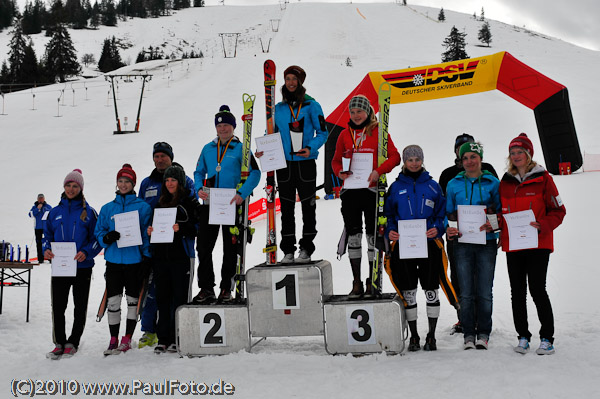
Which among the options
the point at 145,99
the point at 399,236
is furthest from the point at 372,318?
the point at 145,99

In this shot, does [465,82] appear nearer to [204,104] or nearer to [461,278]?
[461,278]

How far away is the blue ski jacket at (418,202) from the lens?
169 inches

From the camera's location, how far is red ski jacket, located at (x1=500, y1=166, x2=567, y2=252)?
4004 mm

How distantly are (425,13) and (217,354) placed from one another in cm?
8760

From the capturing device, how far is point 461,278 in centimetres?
433

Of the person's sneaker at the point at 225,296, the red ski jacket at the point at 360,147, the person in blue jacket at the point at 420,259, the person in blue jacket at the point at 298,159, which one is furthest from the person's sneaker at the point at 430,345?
the person's sneaker at the point at 225,296

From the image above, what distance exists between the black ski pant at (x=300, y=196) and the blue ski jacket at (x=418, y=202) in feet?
2.32

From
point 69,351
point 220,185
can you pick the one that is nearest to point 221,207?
point 220,185

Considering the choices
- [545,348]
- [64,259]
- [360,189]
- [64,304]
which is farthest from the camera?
[64,304]

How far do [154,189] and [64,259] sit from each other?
1.03 m

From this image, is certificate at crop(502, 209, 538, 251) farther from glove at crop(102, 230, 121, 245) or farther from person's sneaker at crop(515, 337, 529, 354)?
glove at crop(102, 230, 121, 245)

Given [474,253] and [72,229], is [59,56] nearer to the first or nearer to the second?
[72,229]

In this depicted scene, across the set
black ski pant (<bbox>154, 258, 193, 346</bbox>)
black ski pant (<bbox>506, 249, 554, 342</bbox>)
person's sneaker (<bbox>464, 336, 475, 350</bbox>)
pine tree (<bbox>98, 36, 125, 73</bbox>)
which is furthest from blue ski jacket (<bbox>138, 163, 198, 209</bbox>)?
pine tree (<bbox>98, 36, 125, 73</bbox>)

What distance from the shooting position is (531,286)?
4094 mm
